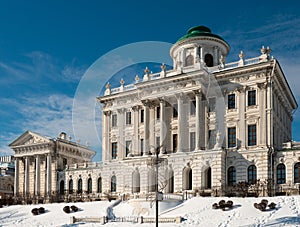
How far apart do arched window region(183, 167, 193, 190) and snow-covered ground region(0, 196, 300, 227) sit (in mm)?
7597

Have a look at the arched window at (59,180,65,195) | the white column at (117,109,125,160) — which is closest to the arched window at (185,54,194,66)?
the white column at (117,109,125,160)

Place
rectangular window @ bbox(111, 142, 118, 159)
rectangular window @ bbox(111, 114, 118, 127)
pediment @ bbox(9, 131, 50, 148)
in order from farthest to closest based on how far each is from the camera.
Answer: pediment @ bbox(9, 131, 50, 148)
rectangular window @ bbox(111, 114, 118, 127)
rectangular window @ bbox(111, 142, 118, 159)

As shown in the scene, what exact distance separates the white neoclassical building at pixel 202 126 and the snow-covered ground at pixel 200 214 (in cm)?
443

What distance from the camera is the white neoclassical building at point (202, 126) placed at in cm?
5266

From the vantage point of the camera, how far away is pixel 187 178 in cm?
5562

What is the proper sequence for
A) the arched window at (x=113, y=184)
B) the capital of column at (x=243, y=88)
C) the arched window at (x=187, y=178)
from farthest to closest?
the arched window at (x=113, y=184), the arched window at (x=187, y=178), the capital of column at (x=243, y=88)

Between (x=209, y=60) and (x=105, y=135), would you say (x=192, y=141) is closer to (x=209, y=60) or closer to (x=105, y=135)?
(x=209, y=60)

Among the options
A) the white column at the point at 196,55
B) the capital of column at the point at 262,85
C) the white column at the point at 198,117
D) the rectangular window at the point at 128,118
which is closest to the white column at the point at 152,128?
the rectangular window at the point at 128,118

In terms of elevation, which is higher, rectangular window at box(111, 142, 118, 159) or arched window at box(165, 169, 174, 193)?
rectangular window at box(111, 142, 118, 159)

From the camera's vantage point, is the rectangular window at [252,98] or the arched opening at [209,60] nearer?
the rectangular window at [252,98]

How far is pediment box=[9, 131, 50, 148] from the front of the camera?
74.9m

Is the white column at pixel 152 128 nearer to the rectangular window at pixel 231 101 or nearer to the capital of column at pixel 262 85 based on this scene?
the rectangular window at pixel 231 101

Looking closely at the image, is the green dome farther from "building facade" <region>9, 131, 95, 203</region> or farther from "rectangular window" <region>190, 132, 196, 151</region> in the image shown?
"building facade" <region>9, 131, 95, 203</region>

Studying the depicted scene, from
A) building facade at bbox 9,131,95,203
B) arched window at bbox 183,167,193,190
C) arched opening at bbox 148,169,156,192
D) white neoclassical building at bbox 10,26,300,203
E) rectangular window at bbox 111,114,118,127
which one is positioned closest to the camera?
white neoclassical building at bbox 10,26,300,203
